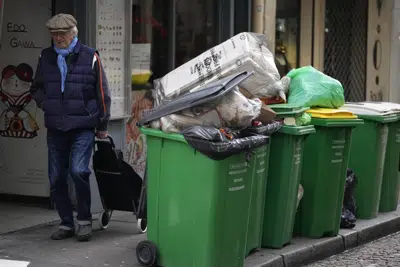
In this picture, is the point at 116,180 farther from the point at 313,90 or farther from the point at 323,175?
the point at 313,90

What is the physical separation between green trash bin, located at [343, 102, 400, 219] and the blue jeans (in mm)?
3112

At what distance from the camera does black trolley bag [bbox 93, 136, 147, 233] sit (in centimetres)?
809

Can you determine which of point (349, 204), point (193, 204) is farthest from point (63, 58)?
point (349, 204)

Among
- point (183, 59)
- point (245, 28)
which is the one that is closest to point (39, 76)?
point (183, 59)

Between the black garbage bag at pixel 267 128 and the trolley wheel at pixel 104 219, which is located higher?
the black garbage bag at pixel 267 128

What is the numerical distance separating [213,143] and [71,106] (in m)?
1.87

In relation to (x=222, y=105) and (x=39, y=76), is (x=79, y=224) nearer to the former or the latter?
(x=39, y=76)

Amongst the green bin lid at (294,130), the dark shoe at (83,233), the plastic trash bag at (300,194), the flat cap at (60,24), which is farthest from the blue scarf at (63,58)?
the plastic trash bag at (300,194)

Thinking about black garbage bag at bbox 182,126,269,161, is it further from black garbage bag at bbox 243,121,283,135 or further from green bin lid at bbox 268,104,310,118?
green bin lid at bbox 268,104,310,118

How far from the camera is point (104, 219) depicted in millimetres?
8461

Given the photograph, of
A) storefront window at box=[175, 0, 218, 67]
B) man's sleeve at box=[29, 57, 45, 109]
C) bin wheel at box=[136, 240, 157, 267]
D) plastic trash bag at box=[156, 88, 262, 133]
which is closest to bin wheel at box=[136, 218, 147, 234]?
bin wheel at box=[136, 240, 157, 267]

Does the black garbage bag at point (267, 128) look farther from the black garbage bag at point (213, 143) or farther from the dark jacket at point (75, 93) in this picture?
the dark jacket at point (75, 93)

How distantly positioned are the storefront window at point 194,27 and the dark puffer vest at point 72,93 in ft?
11.8

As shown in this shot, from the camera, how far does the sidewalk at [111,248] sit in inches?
289
